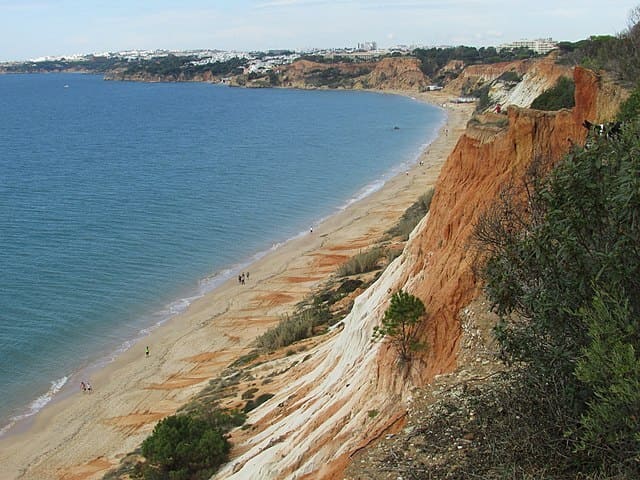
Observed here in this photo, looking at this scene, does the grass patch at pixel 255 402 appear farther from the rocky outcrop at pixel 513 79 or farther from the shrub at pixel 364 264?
the rocky outcrop at pixel 513 79

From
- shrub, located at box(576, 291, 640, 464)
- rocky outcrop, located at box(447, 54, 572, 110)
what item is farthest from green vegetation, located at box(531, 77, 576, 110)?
shrub, located at box(576, 291, 640, 464)

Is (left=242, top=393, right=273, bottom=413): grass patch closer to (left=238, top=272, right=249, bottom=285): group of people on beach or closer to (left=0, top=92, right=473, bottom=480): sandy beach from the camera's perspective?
(left=0, top=92, right=473, bottom=480): sandy beach

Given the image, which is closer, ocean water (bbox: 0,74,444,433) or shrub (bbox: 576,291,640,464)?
shrub (bbox: 576,291,640,464)

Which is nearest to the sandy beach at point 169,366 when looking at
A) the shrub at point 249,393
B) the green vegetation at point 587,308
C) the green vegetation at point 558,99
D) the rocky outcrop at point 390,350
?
the shrub at point 249,393

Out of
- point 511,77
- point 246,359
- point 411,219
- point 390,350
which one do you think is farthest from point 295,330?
point 511,77

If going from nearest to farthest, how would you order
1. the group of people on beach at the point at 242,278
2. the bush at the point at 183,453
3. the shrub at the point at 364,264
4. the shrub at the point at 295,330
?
the bush at the point at 183,453, the shrub at the point at 295,330, the shrub at the point at 364,264, the group of people on beach at the point at 242,278
